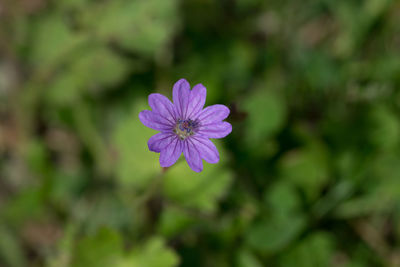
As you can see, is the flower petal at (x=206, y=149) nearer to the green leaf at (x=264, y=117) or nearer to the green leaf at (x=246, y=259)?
the green leaf at (x=246, y=259)

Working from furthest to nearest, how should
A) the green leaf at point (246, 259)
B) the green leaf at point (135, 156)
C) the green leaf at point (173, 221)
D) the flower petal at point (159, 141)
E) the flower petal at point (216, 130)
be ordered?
the green leaf at point (135, 156) → the green leaf at point (246, 259) → the green leaf at point (173, 221) → the flower petal at point (216, 130) → the flower petal at point (159, 141)

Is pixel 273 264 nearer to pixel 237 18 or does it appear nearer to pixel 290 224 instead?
pixel 290 224

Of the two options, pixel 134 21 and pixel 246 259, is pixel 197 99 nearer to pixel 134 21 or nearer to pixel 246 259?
pixel 246 259

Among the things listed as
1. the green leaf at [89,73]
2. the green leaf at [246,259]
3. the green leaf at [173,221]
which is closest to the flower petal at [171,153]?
the green leaf at [173,221]

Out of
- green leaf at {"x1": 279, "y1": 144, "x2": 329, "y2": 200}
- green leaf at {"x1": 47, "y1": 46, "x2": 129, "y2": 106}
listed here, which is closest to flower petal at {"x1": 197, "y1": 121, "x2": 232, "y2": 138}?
green leaf at {"x1": 279, "y1": 144, "x2": 329, "y2": 200}

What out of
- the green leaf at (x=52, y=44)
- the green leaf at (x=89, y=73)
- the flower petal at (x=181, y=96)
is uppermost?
the green leaf at (x=52, y=44)

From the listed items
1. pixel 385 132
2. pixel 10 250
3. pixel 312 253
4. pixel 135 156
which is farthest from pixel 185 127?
pixel 10 250

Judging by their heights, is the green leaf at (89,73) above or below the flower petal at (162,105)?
above
